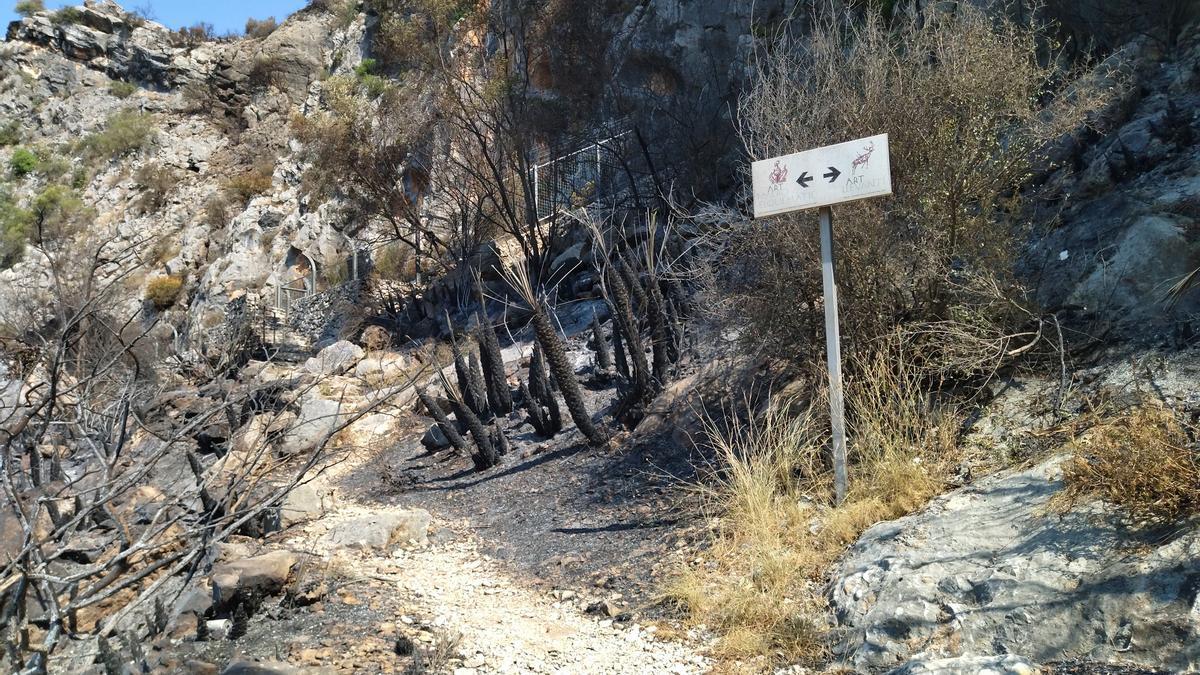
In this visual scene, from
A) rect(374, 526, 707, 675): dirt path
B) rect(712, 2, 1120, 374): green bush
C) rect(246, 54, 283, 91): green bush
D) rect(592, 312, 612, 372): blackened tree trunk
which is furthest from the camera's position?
rect(246, 54, 283, 91): green bush

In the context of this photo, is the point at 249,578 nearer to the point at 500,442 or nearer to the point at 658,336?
the point at 500,442

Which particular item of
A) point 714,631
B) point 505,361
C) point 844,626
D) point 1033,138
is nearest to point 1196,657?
point 844,626

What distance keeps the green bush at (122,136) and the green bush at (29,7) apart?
34.0ft

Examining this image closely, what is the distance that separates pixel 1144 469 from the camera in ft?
14.0

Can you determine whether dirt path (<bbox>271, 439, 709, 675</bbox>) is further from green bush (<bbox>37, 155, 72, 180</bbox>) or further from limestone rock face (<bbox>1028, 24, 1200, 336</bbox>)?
green bush (<bbox>37, 155, 72, 180</bbox>)

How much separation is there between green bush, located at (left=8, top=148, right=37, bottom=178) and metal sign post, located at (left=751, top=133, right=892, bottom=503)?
4136 cm

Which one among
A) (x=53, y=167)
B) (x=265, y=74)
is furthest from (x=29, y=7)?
(x=265, y=74)

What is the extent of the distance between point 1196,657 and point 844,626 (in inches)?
61.0

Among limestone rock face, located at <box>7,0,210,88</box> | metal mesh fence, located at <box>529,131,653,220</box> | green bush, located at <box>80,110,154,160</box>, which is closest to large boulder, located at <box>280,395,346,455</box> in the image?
metal mesh fence, located at <box>529,131,653,220</box>

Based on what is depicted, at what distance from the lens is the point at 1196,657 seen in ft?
11.7

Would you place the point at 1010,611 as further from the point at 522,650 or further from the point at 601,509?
the point at 601,509

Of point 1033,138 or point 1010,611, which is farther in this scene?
point 1033,138

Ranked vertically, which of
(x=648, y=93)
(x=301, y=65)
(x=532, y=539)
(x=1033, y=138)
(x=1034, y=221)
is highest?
(x=301, y=65)

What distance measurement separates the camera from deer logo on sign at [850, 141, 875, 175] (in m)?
5.75
